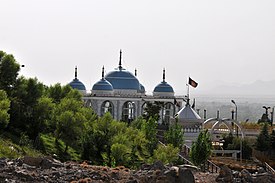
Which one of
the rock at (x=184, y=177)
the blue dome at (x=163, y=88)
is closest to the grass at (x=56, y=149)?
the rock at (x=184, y=177)

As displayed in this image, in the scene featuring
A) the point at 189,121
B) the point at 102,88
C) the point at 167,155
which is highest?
the point at 102,88

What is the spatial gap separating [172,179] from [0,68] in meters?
22.1

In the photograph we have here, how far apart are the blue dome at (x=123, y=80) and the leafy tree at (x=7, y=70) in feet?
71.3

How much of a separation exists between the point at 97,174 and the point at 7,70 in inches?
813

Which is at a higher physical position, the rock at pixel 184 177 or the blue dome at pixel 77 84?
the blue dome at pixel 77 84

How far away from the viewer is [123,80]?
177ft

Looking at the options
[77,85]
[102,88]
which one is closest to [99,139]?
[102,88]

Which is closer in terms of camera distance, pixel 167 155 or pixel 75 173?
pixel 75 173

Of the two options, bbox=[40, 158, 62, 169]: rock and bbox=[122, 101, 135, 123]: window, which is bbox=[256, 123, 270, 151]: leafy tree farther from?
bbox=[40, 158, 62, 169]: rock

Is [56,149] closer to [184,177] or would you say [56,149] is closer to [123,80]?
[184,177]

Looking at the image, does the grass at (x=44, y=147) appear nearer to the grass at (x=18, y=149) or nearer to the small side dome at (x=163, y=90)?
the grass at (x=18, y=149)

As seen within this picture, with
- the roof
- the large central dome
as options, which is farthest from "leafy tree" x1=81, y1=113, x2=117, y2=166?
the large central dome

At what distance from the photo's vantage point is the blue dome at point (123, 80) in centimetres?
5366

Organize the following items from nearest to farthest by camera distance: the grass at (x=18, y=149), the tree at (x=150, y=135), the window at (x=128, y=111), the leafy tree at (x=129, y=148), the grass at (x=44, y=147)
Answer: the grass at (x=18, y=149) → the leafy tree at (x=129, y=148) → the grass at (x=44, y=147) → the tree at (x=150, y=135) → the window at (x=128, y=111)
